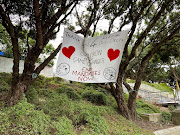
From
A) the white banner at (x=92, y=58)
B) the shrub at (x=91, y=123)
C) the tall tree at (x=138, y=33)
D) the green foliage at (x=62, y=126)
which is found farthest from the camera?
the tall tree at (x=138, y=33)

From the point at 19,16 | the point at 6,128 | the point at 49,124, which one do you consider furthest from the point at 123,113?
the point at 19,16

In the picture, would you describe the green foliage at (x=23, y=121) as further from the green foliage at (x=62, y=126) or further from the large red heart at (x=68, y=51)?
the large red heart at (x=68, y=51)

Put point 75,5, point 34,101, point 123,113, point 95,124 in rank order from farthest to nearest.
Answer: point 123,113 → point 75,5 → point 34,101 → point 95,124

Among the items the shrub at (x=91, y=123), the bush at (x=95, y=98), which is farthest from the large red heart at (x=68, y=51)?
the bush at (x=95, y=98)

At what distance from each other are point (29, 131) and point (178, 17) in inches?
299

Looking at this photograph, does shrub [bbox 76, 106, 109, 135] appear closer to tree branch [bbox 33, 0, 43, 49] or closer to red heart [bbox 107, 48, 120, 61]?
red heart [bbox 107, 48, 120, 61]

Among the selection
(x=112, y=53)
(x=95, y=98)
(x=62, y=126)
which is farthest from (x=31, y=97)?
(x=95, y=98)

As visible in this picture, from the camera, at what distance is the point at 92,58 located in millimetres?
3504

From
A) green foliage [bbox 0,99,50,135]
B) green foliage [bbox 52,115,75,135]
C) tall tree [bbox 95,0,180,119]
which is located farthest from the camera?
tall tree [bbox 95,0,180,119]

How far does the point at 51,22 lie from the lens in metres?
4.44

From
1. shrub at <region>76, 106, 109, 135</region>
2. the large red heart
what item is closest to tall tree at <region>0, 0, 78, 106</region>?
the large red heart

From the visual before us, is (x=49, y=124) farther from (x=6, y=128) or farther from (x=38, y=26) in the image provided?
(x=38, y=26)

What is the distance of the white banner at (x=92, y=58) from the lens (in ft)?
10.9

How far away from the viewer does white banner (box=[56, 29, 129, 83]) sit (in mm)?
3332
